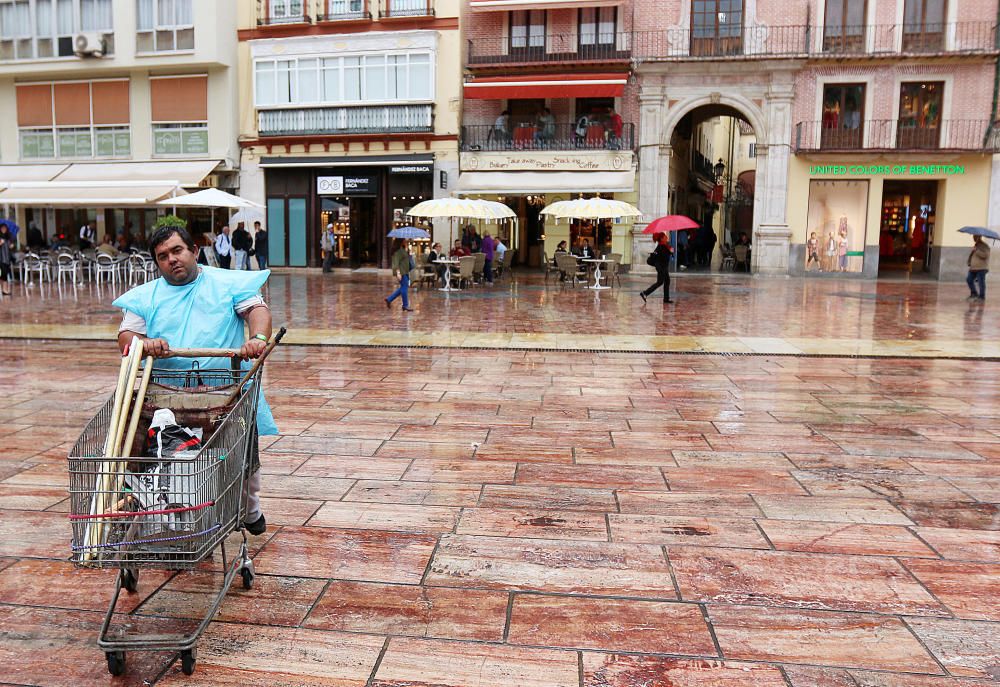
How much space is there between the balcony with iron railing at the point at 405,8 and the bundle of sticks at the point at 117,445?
80.3ft

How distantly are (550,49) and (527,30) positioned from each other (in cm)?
99

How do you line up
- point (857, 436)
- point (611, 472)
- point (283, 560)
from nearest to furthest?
point (283, 560) → point (611, 472) → point (857, 436)

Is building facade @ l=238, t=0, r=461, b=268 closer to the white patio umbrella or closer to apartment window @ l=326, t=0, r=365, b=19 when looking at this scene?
apartment window @ l=326, t=0, r=365, b=19

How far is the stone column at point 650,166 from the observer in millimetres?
25391

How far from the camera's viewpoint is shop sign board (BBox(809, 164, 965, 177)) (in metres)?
A: 24.6

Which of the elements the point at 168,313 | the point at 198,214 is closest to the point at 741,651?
the point at 168,313

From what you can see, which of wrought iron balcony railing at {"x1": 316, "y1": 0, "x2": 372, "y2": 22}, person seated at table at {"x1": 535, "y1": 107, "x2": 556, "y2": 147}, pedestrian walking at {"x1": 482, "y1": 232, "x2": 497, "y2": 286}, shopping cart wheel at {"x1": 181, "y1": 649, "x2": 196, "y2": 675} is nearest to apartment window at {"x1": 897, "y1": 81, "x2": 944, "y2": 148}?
person seated at table at {"x1": 535, "y1": 107, "x2": 556, "y2": 147}

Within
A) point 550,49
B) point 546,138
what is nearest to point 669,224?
point 546,138

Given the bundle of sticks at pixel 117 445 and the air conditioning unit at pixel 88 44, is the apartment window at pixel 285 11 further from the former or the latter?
the bundle of sticks at pixel 117 445

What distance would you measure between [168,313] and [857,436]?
492cm

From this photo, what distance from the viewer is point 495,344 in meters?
10.6

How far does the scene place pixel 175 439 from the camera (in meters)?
3.03

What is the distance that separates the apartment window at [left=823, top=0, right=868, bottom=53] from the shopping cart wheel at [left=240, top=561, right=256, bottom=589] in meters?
25.7

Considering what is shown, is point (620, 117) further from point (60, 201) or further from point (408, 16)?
point (60, 201)
